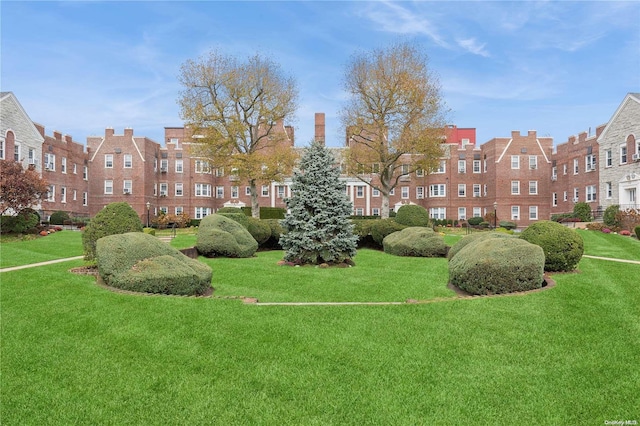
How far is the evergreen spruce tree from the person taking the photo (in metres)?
14.8

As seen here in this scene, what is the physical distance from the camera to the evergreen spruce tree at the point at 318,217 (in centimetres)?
1481

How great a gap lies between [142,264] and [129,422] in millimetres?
5729

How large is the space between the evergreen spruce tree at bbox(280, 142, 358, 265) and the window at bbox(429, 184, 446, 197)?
39.3 m

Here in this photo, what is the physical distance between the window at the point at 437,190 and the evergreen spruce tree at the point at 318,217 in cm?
3935

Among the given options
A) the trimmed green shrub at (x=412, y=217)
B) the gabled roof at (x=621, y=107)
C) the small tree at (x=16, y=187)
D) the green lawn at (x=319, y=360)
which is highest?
the gabled roof at (x=621, y=107)

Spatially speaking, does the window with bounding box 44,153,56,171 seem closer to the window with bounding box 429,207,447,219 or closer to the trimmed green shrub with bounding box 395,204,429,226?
the trimmed green shrub with bounding box 395,204,429,226

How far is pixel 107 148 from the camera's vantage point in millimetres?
49375

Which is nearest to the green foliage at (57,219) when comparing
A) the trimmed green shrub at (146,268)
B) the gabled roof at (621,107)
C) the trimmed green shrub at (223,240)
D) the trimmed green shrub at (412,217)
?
the trimmed green shrub at (223,240)

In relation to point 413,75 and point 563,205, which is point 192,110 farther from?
point 563,205

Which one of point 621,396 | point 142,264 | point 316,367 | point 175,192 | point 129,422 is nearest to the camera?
point 129,422

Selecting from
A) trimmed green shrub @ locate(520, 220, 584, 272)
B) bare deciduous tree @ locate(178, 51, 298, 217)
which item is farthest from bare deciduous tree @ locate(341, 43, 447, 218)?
trimmed green shrub @ locate(520, 220, 584, 272)

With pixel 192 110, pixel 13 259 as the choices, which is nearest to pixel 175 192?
pixel 192 110

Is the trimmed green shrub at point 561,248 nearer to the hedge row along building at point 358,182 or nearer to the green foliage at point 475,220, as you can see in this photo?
the hedge row along building at point 358,182

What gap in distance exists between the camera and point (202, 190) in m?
53.2
